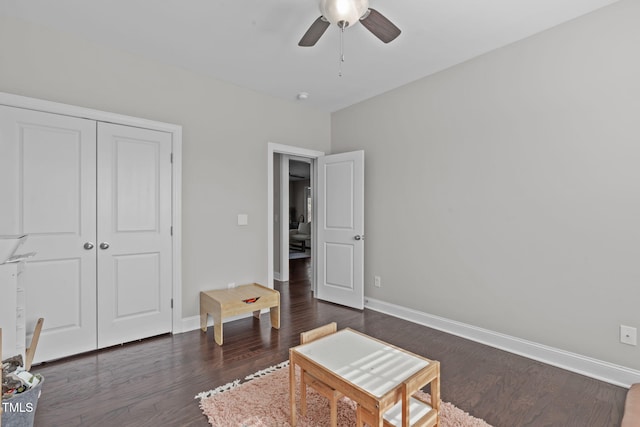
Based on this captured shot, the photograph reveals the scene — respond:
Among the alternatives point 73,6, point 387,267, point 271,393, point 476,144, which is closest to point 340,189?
point 387,267

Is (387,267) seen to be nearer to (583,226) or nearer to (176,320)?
(583,226)

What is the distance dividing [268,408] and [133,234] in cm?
205

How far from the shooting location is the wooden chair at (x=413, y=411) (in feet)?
4.61

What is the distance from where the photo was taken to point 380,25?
205 cm

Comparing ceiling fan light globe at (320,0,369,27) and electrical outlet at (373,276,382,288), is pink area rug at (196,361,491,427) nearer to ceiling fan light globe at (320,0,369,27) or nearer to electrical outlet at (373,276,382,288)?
electrical outlet at (373,276,382,288)

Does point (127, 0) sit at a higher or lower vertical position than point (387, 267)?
higher

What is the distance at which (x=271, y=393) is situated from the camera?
2.12 m

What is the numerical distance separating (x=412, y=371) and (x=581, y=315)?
1.83 metres

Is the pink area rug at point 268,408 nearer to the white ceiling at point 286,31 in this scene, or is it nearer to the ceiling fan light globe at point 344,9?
the ceiling fan light globe at point 344,9

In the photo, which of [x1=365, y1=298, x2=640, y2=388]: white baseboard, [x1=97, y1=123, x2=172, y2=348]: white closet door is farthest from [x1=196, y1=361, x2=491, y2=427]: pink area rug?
[x1=97, y1=123, x2=172, y2=348]: white closet door

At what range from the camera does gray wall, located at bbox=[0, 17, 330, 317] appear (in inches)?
101

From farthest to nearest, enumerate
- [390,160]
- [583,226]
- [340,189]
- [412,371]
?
[340,189] → [390,160] → [583,226] → [412,371]

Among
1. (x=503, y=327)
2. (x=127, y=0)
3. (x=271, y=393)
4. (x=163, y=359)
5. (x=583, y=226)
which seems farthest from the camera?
(x=503, y=327)

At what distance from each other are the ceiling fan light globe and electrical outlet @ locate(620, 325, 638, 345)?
286 cm
